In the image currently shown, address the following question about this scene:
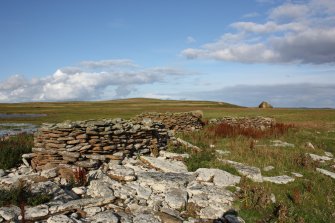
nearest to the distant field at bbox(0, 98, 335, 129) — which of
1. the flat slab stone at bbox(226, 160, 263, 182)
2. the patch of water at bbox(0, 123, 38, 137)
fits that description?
the patch of water at bbox(0, 123, 38, 137)

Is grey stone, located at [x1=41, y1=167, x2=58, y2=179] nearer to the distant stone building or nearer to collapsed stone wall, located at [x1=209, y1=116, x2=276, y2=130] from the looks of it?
collapsed stone wall, located at [x1=209, y1=116, x2=276, y2=130]

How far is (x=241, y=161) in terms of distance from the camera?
48.8ft

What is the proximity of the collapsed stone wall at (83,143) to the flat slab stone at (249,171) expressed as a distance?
3.48 m

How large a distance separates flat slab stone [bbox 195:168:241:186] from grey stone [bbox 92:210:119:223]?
157 inches

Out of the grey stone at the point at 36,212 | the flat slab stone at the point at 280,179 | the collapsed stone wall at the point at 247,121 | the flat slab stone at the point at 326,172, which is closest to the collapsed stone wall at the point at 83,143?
the grey stone at the point at 36,212

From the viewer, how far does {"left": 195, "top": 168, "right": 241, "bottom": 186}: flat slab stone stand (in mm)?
11602

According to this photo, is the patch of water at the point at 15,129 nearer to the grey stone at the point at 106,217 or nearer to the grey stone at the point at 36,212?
the grey stone at the point at 36,212

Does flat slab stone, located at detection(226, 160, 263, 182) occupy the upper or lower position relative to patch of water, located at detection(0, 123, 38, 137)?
upper

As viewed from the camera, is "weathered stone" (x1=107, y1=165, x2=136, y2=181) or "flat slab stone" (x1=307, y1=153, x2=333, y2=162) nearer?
"weathered stone" (x1=107, y1=165, x2=136, y2=181)

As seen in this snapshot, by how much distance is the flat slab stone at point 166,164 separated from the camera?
12.7m

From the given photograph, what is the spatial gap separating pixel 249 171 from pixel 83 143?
6200mm

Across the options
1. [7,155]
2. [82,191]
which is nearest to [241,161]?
[82,191]

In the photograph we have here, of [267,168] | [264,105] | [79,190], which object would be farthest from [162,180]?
[264,105]

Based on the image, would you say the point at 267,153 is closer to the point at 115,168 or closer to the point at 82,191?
the point at 115,168
